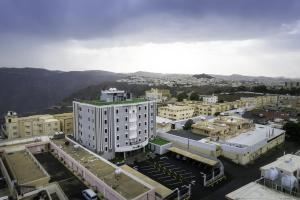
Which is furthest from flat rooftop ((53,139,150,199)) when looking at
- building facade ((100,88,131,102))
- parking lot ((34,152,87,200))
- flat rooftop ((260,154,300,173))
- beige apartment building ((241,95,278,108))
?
beige apartment building ((241,95,278,108))

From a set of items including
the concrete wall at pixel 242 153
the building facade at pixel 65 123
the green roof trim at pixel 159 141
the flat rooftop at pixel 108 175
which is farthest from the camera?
the building facade at pixel 65 123

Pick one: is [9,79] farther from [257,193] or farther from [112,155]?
[257,193]

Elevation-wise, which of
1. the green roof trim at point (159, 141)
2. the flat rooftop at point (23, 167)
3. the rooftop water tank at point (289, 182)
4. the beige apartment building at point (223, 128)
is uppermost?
the rooftop water tank at point (289, 182)

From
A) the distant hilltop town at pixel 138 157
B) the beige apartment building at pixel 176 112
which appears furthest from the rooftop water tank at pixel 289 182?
the beige apartment building at pixel 176 112

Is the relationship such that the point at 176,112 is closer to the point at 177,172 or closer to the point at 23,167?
the point at 177,172

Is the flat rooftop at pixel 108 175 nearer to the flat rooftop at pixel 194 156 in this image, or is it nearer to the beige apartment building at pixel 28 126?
the flat rooftop at pixel 194 156

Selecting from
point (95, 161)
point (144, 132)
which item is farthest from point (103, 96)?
point (95, 161)

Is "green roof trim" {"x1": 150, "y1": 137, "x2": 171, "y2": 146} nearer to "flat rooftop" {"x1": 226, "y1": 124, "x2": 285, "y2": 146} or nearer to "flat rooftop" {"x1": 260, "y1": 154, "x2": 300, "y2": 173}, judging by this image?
"flat rooftop" {"x1": 226, "y1": 124, "x2": 285, "y2": 146}
